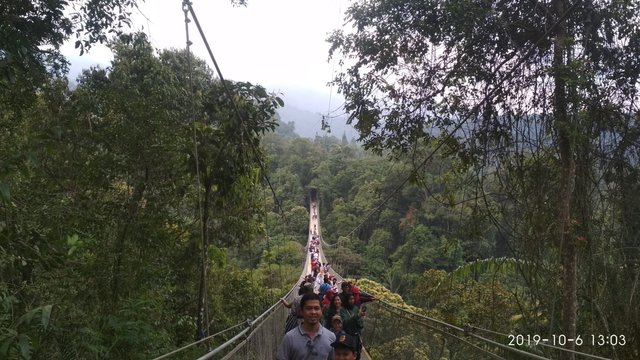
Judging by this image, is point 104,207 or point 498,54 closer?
point 498,54

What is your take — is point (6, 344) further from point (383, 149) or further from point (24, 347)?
point (383, 149)

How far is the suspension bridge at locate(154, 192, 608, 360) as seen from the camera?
2479 millimetres

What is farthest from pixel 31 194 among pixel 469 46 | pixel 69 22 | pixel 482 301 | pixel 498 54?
pixel 482 301

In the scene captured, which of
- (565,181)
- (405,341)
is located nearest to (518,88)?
(565,181)

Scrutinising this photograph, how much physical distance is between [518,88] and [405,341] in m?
2.15

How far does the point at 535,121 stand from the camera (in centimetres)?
363

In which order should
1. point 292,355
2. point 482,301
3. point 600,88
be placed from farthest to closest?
point 482,301 < point 600,88 < point 292,355

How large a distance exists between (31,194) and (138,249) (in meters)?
1.34

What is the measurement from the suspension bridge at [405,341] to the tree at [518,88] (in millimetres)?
569

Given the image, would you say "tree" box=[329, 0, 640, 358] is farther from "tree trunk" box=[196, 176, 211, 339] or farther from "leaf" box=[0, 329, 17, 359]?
"leaf" box=[0, 329, 17, 359]

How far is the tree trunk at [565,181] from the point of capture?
10.1 ft

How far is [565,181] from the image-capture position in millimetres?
3236

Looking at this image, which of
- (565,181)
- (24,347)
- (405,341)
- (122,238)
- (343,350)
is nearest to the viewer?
(24,347)

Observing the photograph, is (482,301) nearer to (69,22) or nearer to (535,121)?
(535,121)
